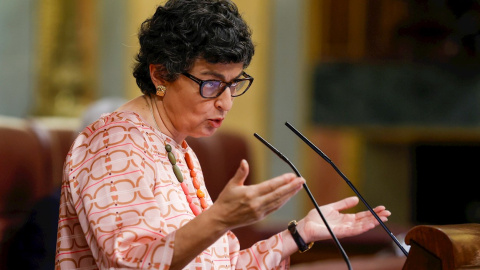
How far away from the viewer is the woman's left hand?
150 cm

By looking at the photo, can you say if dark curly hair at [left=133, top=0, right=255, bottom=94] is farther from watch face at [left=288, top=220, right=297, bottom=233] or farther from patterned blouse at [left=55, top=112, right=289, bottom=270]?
watch face at [left=288, top=220, right=297, bottom=233]

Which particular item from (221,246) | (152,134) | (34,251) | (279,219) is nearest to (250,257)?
(221,246)

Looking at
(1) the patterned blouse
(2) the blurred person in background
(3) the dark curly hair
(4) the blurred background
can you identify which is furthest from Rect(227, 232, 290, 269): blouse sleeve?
(4) the blurred background

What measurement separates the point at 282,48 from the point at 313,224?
3474mm

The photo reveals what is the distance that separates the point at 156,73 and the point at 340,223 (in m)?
0.49

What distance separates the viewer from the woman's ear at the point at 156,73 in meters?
1.37

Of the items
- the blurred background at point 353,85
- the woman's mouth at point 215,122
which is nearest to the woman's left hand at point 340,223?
the woman's mouth at point 215,122

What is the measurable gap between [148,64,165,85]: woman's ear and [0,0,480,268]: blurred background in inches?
130

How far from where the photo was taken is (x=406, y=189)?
5098 mm

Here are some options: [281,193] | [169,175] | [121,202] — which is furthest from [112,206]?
[281,193]

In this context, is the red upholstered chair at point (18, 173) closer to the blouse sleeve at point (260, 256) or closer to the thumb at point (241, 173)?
the blouse sleeve at point (260, 256)

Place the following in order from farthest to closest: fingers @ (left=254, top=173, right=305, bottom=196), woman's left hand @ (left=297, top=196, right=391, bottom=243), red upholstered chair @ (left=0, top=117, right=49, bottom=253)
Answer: red upholstered chair @ (left=0, top=117, right=49, bottom=253) → woman's left hand @ (left=297, top=196, right=391, bottom=243) → fingers @ (left=254, top=173, right=305, bottom=196)

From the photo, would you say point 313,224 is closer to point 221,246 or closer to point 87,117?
point 221,246

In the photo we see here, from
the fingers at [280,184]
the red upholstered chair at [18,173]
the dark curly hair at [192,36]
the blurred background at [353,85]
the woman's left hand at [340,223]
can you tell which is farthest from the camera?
the blurred background at [353,85]
